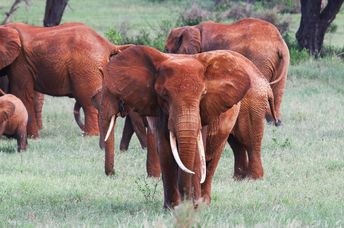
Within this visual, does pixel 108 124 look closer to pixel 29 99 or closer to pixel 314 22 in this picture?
pixel 29 99

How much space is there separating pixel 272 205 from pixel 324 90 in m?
11.4

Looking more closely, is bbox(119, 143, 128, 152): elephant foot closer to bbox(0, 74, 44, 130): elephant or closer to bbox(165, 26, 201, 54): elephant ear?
bbox(0, 74, 44, 130): elephant

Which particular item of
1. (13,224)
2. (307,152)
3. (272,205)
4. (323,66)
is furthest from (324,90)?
(13,224)

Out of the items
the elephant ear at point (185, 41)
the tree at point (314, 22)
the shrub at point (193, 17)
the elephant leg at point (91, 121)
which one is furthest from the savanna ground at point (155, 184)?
the shrub at point (193, 17)

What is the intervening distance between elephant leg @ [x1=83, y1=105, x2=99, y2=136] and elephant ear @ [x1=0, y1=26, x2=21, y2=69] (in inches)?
49.6

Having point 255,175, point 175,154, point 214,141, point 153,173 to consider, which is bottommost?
point 153,173

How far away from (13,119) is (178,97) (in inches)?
248

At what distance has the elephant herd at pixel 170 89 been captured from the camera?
820 centimetres

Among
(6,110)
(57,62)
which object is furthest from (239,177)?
(57,62)

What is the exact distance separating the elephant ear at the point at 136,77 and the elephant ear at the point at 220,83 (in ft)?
1.18

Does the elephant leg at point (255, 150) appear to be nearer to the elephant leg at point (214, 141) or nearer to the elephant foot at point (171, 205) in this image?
the elephant leg at point (214, 141)

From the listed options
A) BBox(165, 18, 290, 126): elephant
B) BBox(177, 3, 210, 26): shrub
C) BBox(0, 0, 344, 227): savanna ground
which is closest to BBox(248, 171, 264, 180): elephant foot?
BBox(0, 0, 344, 227): savanna ground

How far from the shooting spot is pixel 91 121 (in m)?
15.6

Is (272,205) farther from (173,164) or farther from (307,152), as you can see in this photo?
(307,152)
